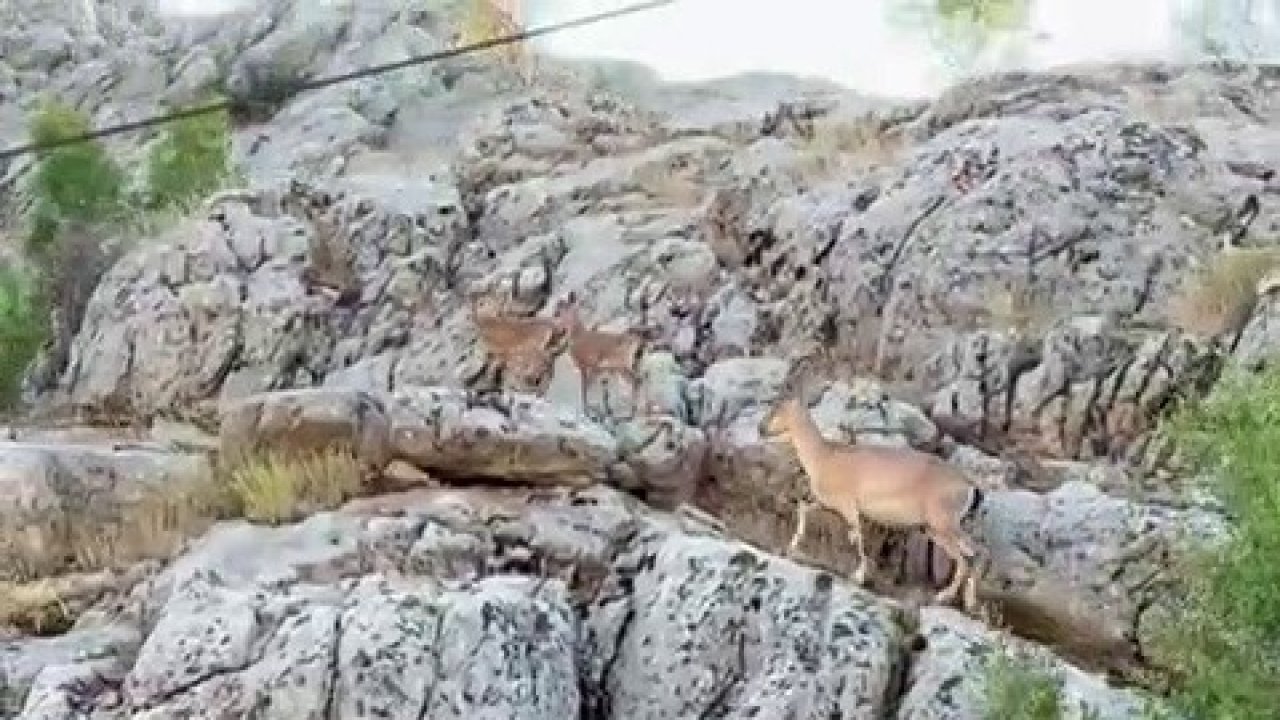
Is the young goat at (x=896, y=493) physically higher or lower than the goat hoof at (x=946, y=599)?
higher

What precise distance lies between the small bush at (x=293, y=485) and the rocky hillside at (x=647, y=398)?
108 mm

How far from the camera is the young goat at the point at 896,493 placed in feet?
31.1

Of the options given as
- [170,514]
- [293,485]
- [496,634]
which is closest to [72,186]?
[170,514]

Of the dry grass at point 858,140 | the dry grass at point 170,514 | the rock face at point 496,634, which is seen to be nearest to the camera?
the rock face at point 496,634

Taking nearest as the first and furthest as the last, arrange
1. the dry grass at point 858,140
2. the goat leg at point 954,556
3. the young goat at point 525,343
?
the goat leg at point 954,556 < the young goat at point 525,343 < the dry grass at point 858,140

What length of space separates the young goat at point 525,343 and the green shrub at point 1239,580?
6045 mm

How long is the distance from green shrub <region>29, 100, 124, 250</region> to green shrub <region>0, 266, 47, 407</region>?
100cm

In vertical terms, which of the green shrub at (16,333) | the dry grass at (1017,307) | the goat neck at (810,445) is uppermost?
the goat neck at (810,445)

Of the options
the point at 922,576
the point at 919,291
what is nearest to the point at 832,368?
the point at 919,291

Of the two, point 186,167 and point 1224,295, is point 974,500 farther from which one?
point 186,167

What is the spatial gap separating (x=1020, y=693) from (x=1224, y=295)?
4.89 metres

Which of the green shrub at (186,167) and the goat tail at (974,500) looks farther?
the green shrub at (186,167)

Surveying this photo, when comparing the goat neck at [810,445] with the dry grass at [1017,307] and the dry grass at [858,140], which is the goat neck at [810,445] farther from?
the dry grass at [858,140]

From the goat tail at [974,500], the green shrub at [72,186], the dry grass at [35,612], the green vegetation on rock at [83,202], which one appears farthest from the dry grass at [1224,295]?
the green shrub at [72,186]
